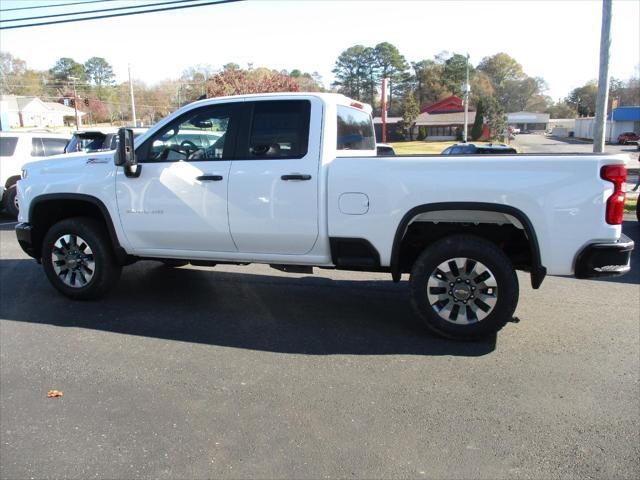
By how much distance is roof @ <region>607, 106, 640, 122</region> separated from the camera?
57.1 meters

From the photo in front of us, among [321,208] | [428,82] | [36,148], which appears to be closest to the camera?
[321,208]

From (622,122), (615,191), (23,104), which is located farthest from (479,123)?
(23,104)

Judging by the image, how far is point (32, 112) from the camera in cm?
8469

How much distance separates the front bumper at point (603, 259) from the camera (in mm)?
3961

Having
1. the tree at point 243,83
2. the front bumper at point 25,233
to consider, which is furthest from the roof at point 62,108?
the front bumper at point 25,233

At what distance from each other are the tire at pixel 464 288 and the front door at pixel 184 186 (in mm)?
1866

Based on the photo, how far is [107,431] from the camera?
3.12m

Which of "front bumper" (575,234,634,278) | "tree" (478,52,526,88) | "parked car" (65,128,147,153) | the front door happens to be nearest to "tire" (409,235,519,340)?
"front bumper" (575,234,634,278)

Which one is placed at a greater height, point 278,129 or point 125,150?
point 278,129

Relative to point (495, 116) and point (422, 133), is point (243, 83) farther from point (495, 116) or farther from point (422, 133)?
point (422, 133)

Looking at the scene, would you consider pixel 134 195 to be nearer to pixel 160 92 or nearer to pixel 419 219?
pixel 419 219

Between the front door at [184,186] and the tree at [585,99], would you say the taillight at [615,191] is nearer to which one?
the front door at [184,186]

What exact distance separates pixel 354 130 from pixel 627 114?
6390cm

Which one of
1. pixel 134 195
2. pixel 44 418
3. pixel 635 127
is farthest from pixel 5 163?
pixel 635 127
